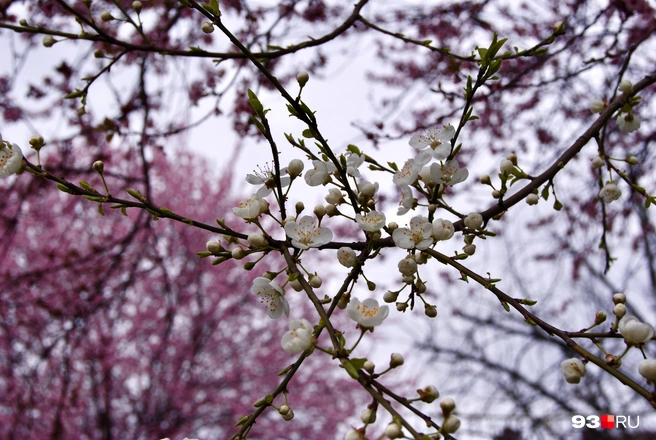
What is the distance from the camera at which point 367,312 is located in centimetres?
86

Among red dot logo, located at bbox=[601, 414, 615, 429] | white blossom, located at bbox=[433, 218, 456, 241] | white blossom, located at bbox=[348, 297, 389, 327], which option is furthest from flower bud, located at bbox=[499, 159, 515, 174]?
red dot logo, located at bbox=[601, 414, 615, 429]

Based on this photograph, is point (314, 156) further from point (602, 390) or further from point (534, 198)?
point (602, 390)

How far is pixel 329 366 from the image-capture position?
7.50 metres

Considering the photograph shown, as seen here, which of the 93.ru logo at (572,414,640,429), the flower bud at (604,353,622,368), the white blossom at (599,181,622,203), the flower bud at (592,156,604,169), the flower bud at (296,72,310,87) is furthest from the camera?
the 93.ru logo at (572,414,640,429)

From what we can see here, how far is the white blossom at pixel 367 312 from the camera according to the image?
2.76 ft

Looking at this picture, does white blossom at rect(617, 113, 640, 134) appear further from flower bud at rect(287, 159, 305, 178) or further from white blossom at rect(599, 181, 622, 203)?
flower bud at rect(287, 159, 305, 178)

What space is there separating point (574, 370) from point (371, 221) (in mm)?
436

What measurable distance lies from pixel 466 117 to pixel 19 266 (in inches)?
285

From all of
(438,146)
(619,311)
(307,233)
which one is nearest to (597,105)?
(438,146)

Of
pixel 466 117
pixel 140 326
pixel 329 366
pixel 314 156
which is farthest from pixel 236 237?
pixel 329 366

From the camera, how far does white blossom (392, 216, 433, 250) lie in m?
0.93

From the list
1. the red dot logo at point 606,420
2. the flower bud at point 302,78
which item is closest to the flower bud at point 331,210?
the flower bud at point 302,78

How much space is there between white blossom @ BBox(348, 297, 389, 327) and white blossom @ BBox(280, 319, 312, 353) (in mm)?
81

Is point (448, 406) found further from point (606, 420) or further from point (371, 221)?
point (606, 420)
